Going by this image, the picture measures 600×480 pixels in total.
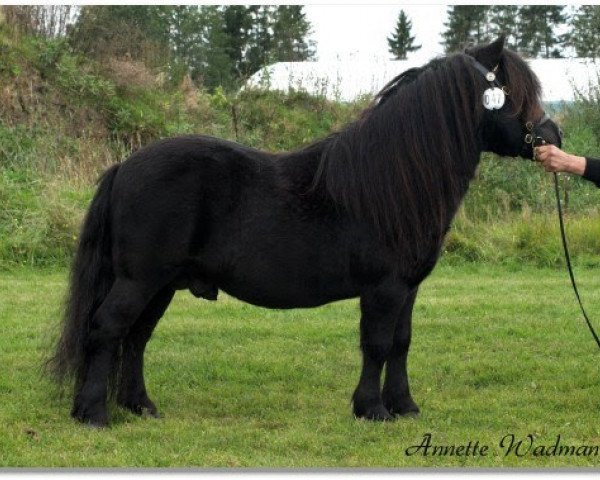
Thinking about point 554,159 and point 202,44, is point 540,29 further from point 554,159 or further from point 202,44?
point 554,159

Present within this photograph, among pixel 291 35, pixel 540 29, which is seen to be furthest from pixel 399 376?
pixel 291 35

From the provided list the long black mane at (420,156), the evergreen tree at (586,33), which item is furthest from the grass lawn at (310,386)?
the evergreen tree at (586,33)

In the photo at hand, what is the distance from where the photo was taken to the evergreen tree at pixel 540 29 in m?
15.6

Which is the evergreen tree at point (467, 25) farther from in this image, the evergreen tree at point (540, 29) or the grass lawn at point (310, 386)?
the grass lawn at point (310, 386)

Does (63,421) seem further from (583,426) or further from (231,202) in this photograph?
(583,426)

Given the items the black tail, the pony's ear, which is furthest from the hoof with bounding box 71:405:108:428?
the pony's ear

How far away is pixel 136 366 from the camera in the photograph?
5602mm

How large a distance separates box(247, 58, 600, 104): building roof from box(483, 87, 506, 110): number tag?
39.1ft

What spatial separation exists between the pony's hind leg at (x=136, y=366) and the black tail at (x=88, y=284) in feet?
0.99

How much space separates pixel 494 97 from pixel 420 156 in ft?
1.78

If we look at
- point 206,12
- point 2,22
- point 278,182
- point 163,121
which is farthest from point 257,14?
point 278,182

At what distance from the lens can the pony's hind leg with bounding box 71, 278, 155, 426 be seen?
5.17 meters

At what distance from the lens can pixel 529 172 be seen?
47.2ft
